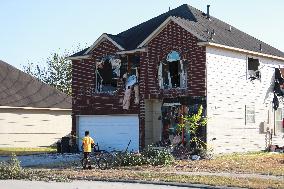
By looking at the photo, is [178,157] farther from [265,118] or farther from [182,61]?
[265,118]

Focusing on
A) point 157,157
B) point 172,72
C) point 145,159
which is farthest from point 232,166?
point 172,72

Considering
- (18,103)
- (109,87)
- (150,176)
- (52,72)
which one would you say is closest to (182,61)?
(109,87)

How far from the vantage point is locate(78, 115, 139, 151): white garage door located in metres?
31.9

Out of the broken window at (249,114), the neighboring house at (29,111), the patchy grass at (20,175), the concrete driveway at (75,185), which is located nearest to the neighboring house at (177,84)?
the broken window at (249,114)

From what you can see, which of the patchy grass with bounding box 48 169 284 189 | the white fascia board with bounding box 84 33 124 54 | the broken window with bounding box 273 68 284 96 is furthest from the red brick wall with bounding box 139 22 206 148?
the patchy grass with bounding box 48 169 284 189

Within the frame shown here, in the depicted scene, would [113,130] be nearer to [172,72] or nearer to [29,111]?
[172,72]

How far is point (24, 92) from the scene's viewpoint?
42.8 metres

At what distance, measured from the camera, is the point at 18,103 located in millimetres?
40375

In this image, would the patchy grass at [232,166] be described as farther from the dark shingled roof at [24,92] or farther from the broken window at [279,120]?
the dark shingled roof at [24,92]

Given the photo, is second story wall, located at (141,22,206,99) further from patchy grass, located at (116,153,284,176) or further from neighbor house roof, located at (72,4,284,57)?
patchy grass, located at (116,153,284,176)

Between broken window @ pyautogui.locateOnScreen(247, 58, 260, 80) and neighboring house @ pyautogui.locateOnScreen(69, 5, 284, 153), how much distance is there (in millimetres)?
58

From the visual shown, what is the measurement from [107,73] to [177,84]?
16.2ft

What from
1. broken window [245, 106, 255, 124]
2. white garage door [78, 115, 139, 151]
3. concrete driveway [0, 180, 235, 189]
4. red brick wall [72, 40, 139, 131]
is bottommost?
concrete driveway [0, 180, 235, 189]

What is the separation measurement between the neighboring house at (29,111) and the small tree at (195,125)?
1567 centimetres
